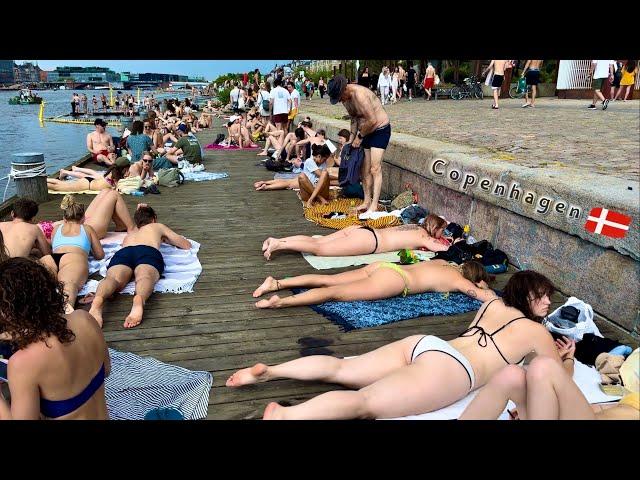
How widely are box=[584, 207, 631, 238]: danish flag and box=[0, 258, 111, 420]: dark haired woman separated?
3376 mm

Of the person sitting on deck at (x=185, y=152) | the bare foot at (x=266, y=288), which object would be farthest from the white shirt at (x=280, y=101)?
the bare foot at (x=266, y=288)

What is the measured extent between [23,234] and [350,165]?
4.24m

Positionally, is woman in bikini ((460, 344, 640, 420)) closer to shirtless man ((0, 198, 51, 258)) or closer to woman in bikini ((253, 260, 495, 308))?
woman in bikini ((253, 260, 495, 308))

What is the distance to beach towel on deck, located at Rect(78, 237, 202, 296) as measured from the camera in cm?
424

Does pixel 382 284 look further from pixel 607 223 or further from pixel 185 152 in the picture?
pixel 185 152

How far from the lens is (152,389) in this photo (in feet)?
9.31

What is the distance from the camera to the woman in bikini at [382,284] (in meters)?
3.94

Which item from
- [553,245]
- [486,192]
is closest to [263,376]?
[553,245]

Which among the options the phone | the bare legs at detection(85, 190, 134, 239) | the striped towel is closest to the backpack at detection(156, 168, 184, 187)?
the bare legs at detection(85, 190, 134, 239)

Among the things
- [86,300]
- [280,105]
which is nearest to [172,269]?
[86,300]

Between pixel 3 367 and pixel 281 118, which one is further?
pixel 281 118

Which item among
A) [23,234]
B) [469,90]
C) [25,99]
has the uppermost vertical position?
[469,90]

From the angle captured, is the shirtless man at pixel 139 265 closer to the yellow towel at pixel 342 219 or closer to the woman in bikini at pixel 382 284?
the woman in bikini at pixel 382 284

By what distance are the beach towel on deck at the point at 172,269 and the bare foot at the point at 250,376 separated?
62.0 inches
